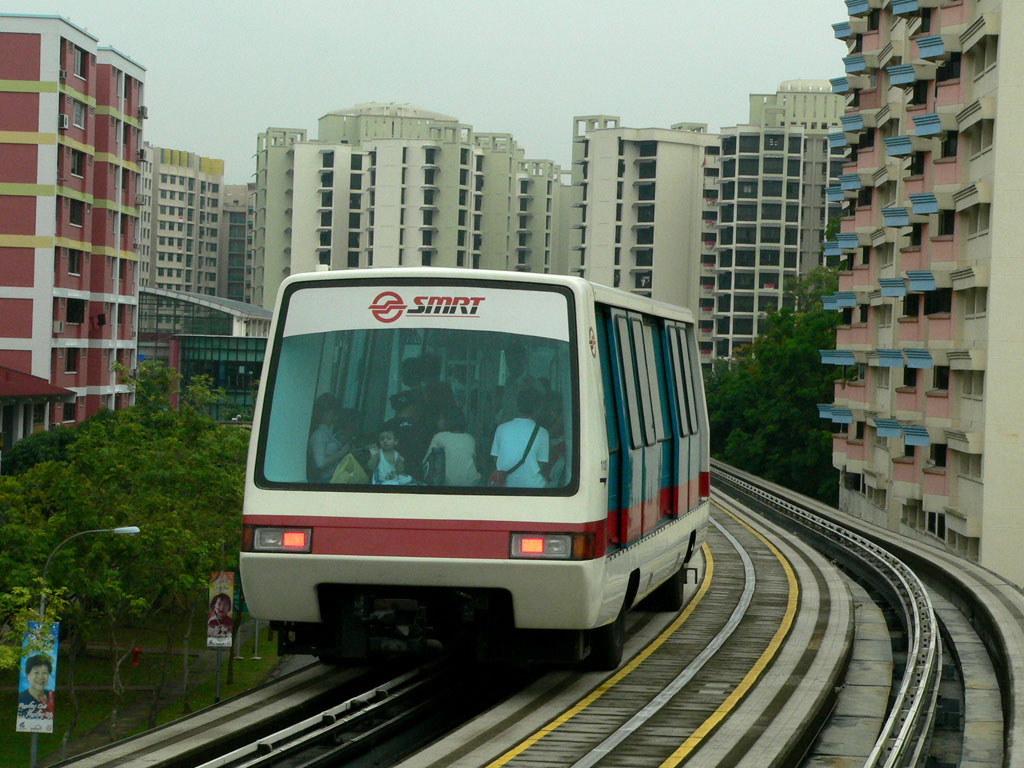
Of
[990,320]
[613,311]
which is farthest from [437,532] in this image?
[990,320]

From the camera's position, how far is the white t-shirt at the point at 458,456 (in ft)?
39.3

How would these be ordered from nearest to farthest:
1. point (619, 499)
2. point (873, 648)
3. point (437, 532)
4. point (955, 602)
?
point (437, 532) → point (619, 499) → point (873, 648) → point (955, 602)

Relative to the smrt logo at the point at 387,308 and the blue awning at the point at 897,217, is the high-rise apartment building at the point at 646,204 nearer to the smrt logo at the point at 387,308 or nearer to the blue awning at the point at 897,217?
the blue awning at the point at 897,217

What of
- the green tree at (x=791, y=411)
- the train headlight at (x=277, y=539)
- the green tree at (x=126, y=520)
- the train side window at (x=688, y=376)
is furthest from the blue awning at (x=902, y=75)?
the train headlight at (x=277, y=539)

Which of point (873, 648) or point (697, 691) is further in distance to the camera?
point (873, 648)

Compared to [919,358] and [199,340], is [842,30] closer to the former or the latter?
[919,358]

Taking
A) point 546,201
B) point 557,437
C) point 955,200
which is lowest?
point 557,437

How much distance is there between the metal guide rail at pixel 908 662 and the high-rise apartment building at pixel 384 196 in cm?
11482

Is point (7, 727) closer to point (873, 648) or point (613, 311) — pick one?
point (873, 648)

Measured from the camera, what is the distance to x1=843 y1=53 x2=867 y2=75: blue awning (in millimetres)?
65938

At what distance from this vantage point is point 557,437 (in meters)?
12.1

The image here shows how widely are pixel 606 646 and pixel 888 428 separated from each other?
4292 cm

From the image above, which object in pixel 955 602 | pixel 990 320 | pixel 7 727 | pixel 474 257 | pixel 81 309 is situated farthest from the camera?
pixel 474 257

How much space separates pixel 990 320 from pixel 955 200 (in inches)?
199
